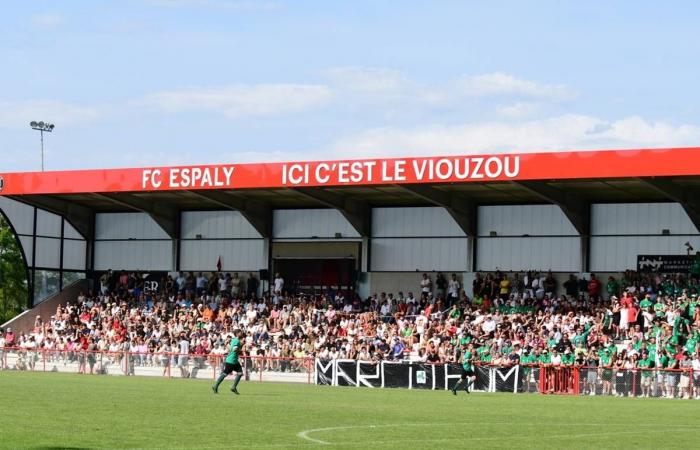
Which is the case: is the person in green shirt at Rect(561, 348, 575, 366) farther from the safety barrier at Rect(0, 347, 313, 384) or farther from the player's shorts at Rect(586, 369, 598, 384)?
the safety barrier at Rect(0, 347, 313, 384)

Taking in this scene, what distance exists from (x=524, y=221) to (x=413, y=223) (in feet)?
16.9

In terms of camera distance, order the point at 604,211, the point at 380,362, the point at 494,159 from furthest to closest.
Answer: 1. the point at 604,211
2. the point at 494,159
3. the point at 380,362

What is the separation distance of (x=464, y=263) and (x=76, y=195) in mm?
18418

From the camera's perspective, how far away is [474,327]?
45938 mm

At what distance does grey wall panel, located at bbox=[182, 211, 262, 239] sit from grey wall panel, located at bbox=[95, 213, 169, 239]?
1351 mm

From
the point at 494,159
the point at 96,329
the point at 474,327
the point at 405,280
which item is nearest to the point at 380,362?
the point at 474,327

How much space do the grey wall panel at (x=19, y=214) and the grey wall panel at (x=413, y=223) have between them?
16.7 metres

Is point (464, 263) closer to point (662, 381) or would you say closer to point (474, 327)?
point (474, 327)

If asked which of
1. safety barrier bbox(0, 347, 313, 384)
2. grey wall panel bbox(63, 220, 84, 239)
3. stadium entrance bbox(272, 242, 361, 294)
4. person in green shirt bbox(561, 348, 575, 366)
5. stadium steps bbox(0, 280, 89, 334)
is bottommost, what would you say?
safety barrier bbox(0, 347, 313, 384)

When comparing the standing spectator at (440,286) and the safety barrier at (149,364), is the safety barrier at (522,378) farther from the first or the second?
the standing spectator at (440,286)

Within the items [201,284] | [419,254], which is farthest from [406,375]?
[201,284]

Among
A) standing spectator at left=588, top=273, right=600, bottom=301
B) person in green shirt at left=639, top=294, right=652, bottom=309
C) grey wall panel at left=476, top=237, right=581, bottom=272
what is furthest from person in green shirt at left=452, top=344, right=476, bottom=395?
grey wall panel at left=476, top=237, right=581, bottom=272

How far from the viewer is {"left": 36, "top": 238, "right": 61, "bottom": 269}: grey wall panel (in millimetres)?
59750

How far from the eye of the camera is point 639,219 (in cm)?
4866
